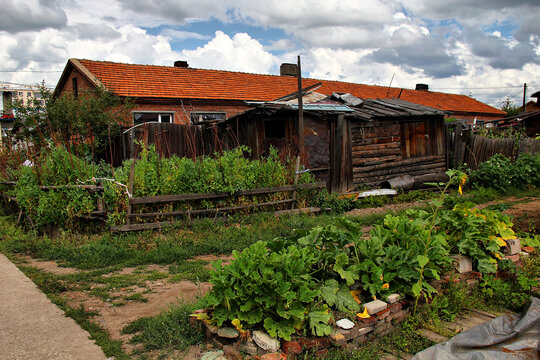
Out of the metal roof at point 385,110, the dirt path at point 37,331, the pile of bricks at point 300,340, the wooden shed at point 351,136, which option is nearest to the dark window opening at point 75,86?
the wooden shed at point 351,136

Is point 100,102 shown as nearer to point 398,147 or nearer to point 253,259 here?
point 398,147

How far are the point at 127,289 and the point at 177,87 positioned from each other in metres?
15.8

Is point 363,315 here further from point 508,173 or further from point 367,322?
Answer: point 508,173

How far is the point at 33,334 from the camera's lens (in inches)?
149

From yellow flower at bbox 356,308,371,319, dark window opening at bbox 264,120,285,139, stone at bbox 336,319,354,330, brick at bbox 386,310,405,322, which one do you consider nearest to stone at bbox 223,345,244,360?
stone at bbox 336,319,354,330

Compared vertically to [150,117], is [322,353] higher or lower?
lower

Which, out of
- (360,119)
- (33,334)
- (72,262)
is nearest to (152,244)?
(72,262)

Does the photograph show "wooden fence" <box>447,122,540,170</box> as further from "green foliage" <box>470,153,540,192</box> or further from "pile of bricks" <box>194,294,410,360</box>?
"pile of bricks" <box>194,294,410,360</box>

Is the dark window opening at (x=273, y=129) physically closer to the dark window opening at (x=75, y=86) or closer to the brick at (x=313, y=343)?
the brick at (x=313, y=343)

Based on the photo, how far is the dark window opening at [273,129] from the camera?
497 inches

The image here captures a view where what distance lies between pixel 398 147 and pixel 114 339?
39.7 feet

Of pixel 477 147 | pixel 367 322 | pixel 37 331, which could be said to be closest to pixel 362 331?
pixel 367 322

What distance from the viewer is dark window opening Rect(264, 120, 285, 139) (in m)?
12.6

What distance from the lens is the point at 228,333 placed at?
10.9ft
